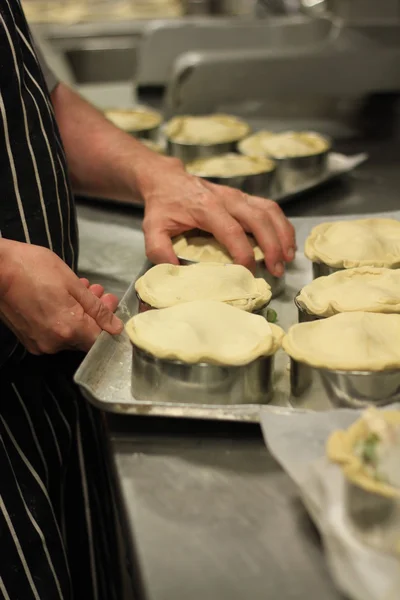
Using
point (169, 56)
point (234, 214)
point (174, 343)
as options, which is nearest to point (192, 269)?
point (234, 214)

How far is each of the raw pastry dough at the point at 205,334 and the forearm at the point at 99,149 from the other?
603 millimetres

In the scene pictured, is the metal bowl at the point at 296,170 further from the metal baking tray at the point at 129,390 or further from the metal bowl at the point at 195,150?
the metal baking tray at the point at 129,390

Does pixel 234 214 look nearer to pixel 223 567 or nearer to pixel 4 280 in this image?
pixel 4 280

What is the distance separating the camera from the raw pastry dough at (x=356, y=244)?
1456 millimetres

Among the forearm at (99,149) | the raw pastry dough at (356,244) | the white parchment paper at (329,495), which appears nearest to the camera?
the white parchment paper at (329,495)

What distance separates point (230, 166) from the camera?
6.69 feet

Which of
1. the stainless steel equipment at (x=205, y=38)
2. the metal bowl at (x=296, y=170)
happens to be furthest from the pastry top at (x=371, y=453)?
the stainless steel equipment at (x=205, y=38)

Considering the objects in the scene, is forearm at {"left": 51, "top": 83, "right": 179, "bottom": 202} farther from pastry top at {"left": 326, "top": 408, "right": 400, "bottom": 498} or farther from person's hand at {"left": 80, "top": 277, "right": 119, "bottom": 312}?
pastry top at {"left": 326, "top": 408, "right": 400, "bottom": 498}

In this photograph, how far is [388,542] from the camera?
0.80m

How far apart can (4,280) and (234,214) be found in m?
0.54

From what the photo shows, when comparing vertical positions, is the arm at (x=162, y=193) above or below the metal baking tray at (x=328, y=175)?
above

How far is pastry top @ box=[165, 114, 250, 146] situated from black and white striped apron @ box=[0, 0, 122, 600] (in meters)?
0.88

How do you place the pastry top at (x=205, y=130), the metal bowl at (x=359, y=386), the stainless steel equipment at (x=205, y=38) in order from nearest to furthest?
the metal bowl at (x=359, y=386) < the pastry top at (x=205, y=130) < the stainless steel equipment at (x=205, y=38)

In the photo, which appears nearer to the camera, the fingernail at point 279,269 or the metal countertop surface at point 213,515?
the metal countertop surface at point 213,515
